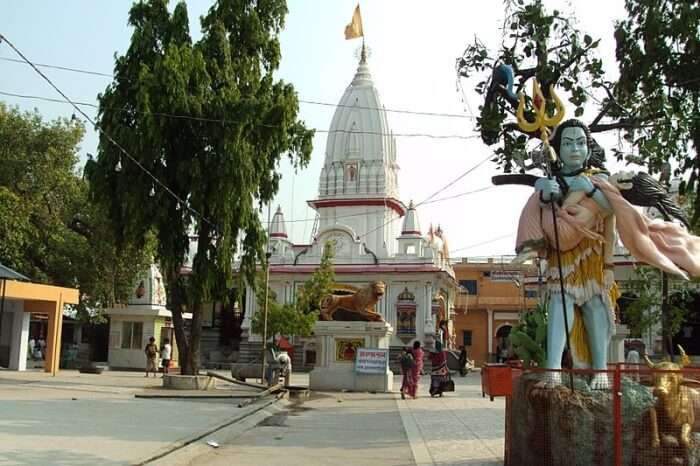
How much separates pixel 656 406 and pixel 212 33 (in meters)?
18.2

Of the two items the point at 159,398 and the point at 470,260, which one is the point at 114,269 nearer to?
the point at 159,398

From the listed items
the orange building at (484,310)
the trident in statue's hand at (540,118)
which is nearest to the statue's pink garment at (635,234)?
the trident in statue's hand at (540,118)

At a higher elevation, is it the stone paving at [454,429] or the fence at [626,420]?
the fence at [626,420]

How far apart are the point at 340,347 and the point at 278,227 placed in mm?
19147

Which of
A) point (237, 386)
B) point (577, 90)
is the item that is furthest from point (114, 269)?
point (577, 90)

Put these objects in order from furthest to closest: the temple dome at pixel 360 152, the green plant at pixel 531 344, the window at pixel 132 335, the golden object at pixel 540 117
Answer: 1. the temple dome at pixel 360 152
2. the window at pixel 132 335
3. the green plant at pixel 531 344
4. the golden object at pixel 540 117

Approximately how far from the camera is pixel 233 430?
11.9 meters

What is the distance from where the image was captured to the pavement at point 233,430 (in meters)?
9.05

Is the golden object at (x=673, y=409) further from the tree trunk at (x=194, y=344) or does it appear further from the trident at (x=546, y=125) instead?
the tree trunk at (x=194, y=344)

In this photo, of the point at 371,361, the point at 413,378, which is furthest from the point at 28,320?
the point at 413,378

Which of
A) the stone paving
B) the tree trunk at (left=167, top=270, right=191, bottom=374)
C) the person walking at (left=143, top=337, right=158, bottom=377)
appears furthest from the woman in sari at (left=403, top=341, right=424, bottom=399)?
the person walking at (left=143, top=337, right=158, bottom=377)

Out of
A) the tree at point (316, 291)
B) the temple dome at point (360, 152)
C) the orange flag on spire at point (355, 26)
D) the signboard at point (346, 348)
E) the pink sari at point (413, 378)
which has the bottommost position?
the pink sari at point (413, 378)

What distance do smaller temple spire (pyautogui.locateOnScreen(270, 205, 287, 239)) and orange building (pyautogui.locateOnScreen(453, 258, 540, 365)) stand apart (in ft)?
47.6

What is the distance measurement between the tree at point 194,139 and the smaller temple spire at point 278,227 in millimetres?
18778
